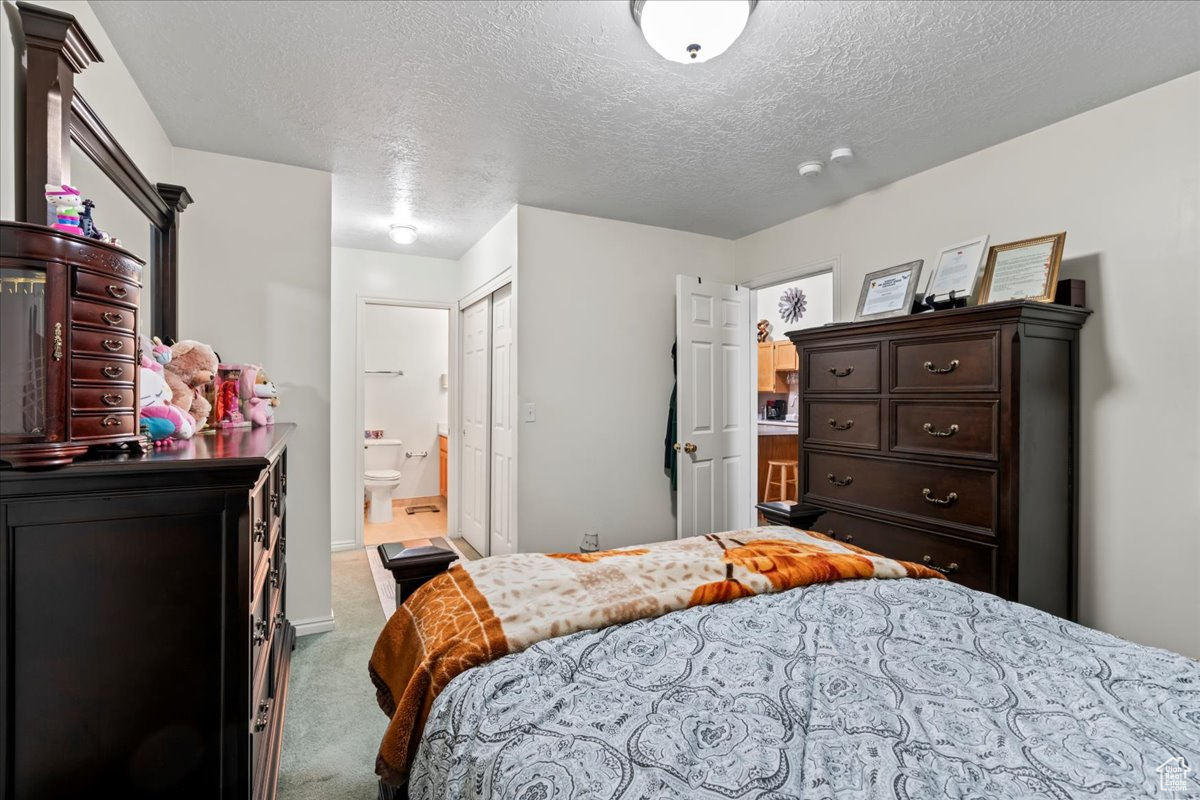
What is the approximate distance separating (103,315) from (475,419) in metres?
3.44

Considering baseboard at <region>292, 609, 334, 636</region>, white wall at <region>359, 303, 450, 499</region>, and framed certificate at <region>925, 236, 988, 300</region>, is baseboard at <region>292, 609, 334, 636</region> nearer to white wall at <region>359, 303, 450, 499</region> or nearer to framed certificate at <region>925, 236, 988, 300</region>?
white wall at <region>359, 303, 450, 499</region>

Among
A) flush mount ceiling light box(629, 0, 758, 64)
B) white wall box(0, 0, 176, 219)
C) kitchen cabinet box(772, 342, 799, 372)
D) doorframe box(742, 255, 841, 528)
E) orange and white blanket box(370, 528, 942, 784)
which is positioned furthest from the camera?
kitchen cabinet box(772, 342, 799, 372)

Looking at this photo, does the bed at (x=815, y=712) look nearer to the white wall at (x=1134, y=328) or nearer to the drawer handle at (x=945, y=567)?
the drawer handle at (x=945, y=567)

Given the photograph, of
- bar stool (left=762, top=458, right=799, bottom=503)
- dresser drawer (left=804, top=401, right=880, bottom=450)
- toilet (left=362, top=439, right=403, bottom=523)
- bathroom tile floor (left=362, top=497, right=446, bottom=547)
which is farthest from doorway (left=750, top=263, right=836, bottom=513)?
toilet (left=362, top=439, right=403, bottom=523)

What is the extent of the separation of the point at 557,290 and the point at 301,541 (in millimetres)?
2052

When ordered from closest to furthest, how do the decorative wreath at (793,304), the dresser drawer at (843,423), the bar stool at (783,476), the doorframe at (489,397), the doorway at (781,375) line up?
1. the dresser drawer at (843,423)
2. the doorframe at (489,397)
3. the bar stool at (783,476)
4. the doorway at (781,375)
5. the decorative wreath at (793,304)

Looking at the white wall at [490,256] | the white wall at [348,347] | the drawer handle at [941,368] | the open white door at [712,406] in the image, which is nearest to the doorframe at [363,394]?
the white wall at [348,347]

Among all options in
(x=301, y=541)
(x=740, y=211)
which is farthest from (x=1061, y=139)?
(x=301, y=541)

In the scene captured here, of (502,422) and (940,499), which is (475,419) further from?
(940,499)

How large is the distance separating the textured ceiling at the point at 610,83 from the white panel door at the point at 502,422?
1.02 meters

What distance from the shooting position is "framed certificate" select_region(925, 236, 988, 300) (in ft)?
8.26

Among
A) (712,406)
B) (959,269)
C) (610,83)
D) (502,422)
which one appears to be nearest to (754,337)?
(712,406)

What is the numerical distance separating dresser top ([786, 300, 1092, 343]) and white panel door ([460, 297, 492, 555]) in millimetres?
2665

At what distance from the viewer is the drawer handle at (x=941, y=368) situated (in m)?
2.28
